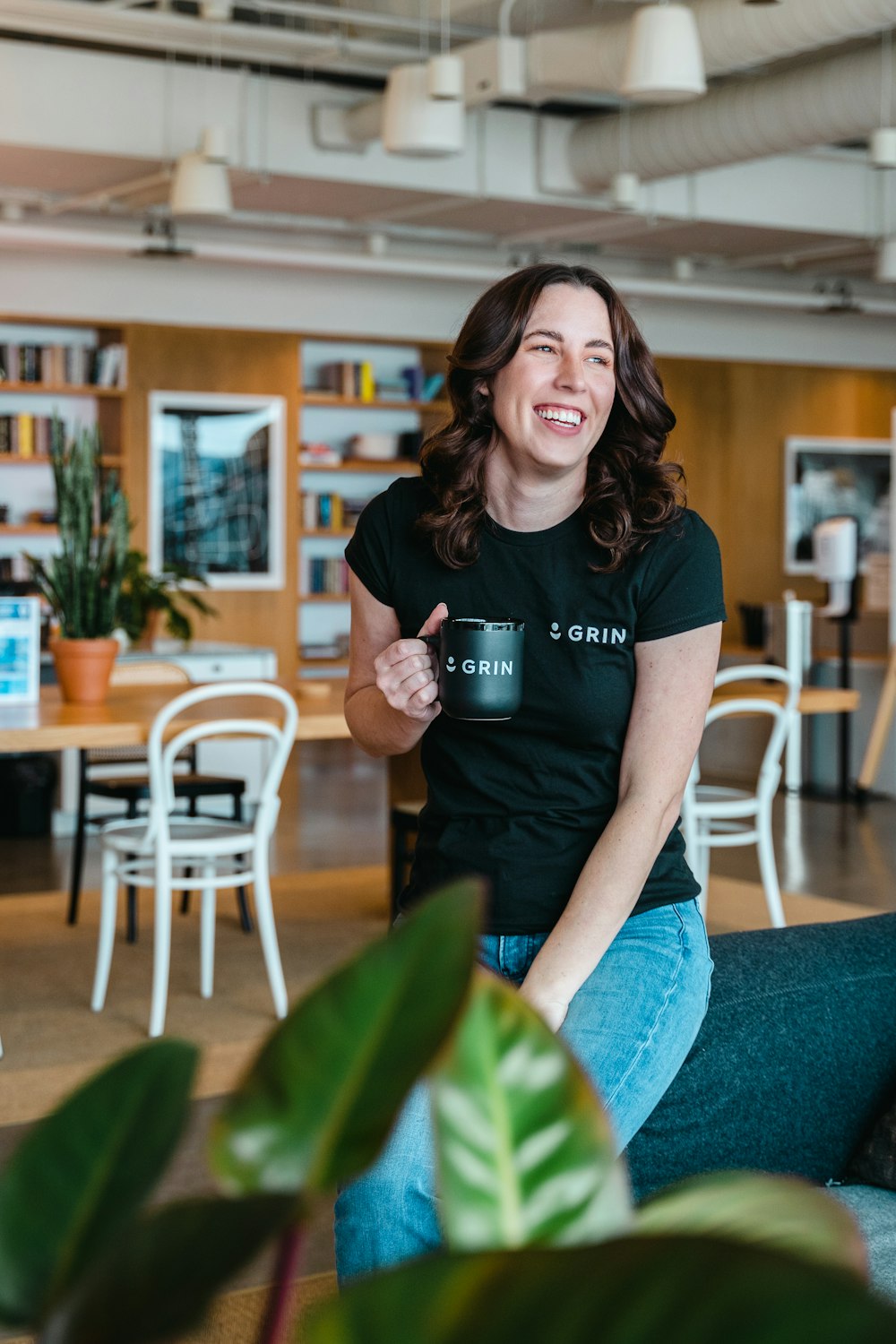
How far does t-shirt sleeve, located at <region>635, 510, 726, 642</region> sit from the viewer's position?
1.80 m

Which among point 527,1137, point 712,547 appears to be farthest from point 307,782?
point 527,1137

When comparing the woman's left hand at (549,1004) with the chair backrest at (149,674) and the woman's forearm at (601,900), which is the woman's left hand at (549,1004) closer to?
the woman's forearm at (601,900)

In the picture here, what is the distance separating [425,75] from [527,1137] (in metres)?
6.52

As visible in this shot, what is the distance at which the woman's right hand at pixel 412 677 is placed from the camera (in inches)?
66.8

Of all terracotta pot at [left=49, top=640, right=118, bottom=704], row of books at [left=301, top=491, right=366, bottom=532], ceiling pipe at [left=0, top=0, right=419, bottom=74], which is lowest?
terracotta pot at [left=49, top=640, right=118, bottom=704]

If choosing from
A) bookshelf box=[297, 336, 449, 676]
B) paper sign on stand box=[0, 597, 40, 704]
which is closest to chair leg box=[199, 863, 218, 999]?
paper sign on stand box=[0, 597, 40, 704]

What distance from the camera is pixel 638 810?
5.71ft

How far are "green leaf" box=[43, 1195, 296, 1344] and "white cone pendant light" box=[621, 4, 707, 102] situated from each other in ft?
18.7

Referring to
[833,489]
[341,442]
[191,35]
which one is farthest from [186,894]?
[833,489]

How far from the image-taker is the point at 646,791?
1752 mm

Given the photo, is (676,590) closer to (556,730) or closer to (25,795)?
(556,730)

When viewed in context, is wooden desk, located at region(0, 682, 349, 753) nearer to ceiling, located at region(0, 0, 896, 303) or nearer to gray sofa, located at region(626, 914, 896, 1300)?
gray sofa, located at region(626, 914, 896, 1300)

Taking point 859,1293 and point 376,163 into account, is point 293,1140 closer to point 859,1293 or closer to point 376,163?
point 859,1293

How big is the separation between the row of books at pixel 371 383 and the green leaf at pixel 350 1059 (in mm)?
10902
